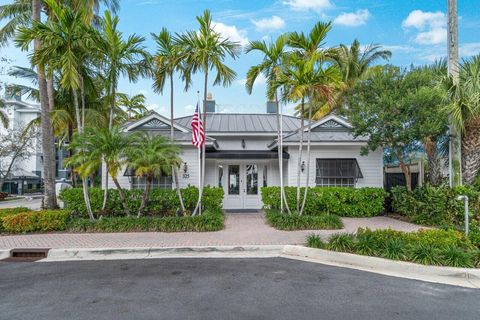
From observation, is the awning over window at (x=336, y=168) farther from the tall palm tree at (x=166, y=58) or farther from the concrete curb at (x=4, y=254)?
the concrete curb at (x=4, y=254)

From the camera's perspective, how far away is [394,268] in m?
6.14

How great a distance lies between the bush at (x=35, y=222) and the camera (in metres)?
9.77

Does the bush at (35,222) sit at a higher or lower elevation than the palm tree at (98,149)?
lower

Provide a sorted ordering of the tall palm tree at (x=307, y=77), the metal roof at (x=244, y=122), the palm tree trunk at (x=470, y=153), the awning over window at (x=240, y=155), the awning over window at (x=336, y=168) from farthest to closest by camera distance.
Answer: the metal roof at (x=244, y=122) < the awning over window at (x=240, y=155) < the awning over window at (x=336, y=168) < the palm tree trunk at (x=470, y=153) < the tall palm tree at (x=307, y=77)

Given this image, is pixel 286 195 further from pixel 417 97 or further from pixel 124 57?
pixel 124 57

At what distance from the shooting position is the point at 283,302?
15.1 feet

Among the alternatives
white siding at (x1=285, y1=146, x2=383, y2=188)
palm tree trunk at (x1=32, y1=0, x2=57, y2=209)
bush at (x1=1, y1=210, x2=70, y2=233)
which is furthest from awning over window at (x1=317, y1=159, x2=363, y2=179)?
palm tree trunk at (x1=32, y1=0, x2=57, y2=209)

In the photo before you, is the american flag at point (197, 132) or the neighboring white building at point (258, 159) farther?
the neighboring white building at point (258, 159)

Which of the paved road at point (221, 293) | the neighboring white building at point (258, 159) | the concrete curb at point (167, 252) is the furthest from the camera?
the neighboring white building at point (258, 159)

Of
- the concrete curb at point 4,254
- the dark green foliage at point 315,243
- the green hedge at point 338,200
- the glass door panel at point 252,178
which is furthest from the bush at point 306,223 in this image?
the concrete curb at point 4,254

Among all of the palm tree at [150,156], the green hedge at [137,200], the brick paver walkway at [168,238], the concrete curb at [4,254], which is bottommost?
the concrete curb at [4,254]

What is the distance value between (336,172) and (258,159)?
363cm

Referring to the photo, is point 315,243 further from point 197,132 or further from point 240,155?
point 240,155

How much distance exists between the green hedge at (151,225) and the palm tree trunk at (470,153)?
9.11 metres
